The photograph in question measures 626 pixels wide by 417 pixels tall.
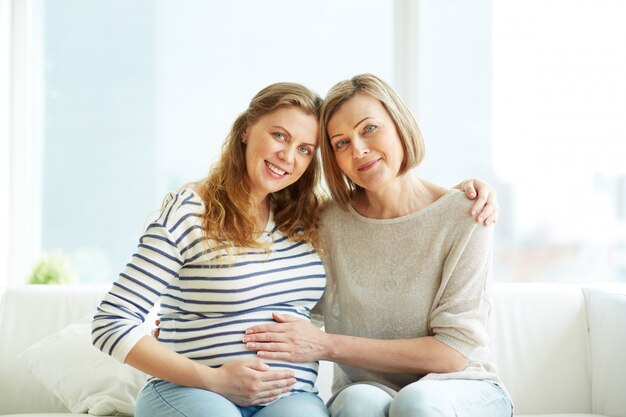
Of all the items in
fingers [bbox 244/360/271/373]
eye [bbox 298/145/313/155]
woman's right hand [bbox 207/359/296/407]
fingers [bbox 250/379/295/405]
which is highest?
eye [bbox 298/145/313/155]

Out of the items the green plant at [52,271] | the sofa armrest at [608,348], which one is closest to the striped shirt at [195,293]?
the sofa armrest at [608,348]

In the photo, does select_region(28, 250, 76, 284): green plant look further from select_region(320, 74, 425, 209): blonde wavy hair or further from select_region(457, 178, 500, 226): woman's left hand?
select_region(457, 178, 500, 226): woman's left hand

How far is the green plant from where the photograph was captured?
3.38 meters

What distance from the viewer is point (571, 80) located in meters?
3.59

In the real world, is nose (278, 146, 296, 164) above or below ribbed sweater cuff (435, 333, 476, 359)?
above

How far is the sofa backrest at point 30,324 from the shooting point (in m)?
2.49

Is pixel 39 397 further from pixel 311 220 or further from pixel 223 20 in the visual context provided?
pixel 223 20

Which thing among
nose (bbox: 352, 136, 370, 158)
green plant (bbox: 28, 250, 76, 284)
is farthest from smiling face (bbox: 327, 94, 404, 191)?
green plant (bbox: 28, 250, 76, 284)

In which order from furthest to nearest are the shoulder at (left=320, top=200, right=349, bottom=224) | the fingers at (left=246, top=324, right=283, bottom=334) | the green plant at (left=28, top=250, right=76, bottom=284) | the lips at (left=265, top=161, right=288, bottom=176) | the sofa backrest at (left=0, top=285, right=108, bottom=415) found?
the green plant at (left=28, top=250, right=76, bottom=284) → the sofa backrest at (left=0, top=285, right=108, bottom=415) → the shoulder at (left=320, top=200, right=349, bottom=224) → the lips at (left=265, top=161, right=288, bottom=176) → the fingers at (left=246, top=324, right=283, bottom=334)

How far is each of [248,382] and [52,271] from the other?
1.88 meters

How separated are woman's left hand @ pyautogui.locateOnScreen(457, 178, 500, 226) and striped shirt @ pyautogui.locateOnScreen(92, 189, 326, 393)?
0.51 metres

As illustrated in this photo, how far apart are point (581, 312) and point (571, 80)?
1396 mm

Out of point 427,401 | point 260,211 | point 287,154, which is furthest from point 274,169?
point 427,401

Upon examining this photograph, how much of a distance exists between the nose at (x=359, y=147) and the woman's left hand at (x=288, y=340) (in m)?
0.47
